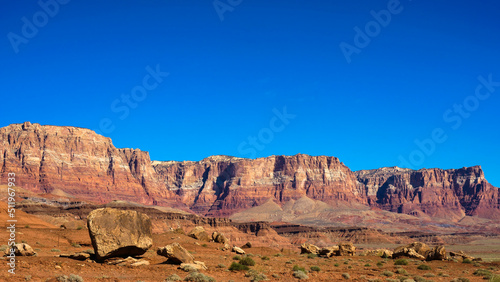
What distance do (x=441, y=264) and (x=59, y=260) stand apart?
29.0m

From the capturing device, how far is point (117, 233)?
2603 centimetres

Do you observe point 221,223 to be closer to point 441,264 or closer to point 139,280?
point 441,264

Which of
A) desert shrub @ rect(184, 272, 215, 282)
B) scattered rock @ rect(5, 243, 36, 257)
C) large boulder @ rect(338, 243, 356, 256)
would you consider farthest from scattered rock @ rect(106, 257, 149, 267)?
large boulder @ rect(338, 243, 356, 256)

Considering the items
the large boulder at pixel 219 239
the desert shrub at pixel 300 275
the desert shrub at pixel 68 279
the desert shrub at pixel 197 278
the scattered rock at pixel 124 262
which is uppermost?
the large boulder at pixel 219 239

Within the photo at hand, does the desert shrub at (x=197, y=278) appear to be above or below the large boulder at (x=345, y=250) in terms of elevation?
below

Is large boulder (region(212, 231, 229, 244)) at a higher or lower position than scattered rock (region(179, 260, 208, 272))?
higher

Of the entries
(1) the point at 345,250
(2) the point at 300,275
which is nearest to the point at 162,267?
(2) the point at 300,275

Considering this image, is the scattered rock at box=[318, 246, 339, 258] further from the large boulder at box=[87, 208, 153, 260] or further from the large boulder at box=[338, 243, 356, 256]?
the large boulder at box=[87, 208, 153, 260]

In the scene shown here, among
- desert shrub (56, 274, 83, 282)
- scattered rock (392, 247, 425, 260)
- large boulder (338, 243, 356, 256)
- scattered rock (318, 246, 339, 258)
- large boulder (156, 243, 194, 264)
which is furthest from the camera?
large boulder (338, 243, 356, 256)

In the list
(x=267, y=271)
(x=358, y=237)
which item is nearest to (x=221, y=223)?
(x=358, y=237)

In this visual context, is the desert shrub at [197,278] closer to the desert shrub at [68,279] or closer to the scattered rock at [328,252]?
the desert shrub at [68,279]

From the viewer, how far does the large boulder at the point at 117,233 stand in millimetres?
25766

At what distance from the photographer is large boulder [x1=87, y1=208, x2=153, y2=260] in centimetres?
2577

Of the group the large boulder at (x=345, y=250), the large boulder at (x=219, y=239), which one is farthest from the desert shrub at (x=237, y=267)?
the large boulder at (x=345, y=250)
